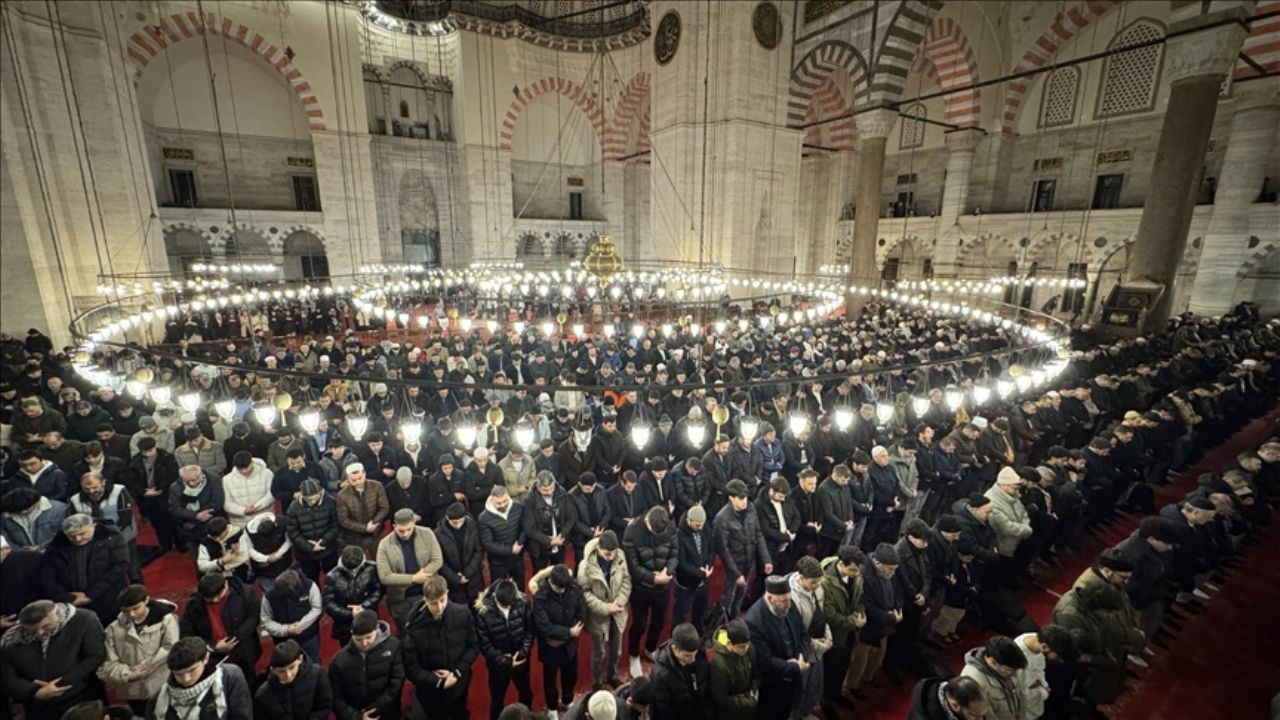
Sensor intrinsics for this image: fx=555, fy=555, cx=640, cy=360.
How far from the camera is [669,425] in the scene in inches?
267

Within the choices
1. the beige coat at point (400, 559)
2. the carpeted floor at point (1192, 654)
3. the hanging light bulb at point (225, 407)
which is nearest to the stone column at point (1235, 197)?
the carpeted floor at point (1192, 654)

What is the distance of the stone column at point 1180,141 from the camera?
9.26m

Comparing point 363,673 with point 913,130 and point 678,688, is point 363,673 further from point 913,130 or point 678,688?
point 913,130

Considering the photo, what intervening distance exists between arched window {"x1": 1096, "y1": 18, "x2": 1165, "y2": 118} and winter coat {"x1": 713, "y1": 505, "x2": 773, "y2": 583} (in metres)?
18.9

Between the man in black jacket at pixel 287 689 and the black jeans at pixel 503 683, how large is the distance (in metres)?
1.02

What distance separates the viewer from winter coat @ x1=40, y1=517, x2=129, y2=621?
3.71 m

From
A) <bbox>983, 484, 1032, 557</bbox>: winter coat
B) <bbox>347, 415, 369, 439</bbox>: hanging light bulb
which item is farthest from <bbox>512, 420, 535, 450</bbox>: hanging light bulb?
<bbox>983, 484, 1032, 557</bbox>: winter coat

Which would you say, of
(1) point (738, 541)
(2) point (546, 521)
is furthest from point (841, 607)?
(2) point (546, 521)

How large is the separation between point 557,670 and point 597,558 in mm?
898

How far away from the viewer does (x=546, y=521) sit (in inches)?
187

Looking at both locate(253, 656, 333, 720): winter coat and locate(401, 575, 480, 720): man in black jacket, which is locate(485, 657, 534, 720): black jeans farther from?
locate(253, 656, 333, 720): winter coat

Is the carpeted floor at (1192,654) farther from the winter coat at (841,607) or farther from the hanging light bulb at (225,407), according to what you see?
the hanging light bulb at (225,407)

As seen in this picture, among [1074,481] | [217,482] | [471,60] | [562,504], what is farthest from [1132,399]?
[471,60]

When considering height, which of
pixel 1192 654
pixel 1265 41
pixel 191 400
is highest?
pixel 1265 41
